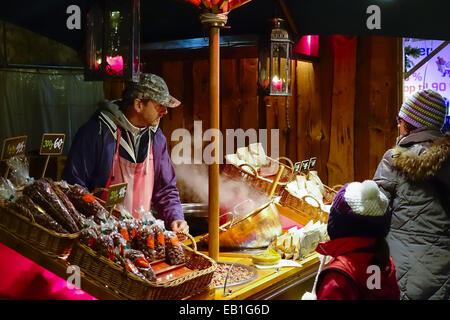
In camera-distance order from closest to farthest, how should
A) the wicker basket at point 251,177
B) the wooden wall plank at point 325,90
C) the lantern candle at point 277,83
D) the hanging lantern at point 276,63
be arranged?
the wicker basket at point 251,177, the hanging lantern at point 276,63, the lantern candle at point 277,83, the wooden wall plank at point 325,90

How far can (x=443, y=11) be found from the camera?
4824 millimetres

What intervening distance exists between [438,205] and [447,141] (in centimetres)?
37

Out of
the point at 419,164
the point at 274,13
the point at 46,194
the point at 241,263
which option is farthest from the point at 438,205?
the point at 274,13

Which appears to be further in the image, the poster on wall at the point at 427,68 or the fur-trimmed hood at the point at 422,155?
the poster on wall at the point at 427,68

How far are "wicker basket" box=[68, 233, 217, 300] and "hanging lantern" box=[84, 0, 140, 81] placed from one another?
3.52ft

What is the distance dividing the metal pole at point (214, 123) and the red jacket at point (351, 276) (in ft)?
3.65

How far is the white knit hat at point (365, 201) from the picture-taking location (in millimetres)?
2244

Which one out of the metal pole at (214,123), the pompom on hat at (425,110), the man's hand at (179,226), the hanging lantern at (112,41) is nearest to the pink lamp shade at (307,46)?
the pompom on hat at (425,110)

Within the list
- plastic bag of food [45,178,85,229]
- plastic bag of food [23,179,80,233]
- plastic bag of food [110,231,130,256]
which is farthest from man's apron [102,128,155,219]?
plastic bag of food [110,231,130,256]

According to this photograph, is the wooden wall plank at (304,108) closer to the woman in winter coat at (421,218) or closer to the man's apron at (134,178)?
the man's apron at (134,178)

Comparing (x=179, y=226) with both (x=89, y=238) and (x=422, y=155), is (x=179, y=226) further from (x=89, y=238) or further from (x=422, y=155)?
(x=422, y=155)

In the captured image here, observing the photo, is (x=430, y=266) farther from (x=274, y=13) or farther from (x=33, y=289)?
(x=274, y=13)

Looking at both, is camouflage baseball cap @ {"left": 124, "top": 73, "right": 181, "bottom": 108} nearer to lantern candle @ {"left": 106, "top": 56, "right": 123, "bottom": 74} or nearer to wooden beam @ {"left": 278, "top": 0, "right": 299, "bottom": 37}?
lantern candle @ {"left": 106, "top": 56, "right": 123, "bottom": 74}
